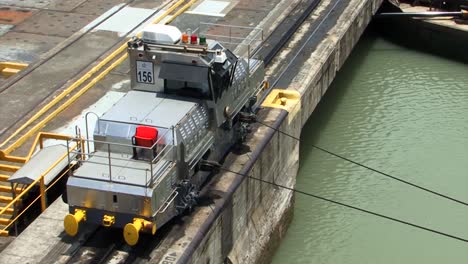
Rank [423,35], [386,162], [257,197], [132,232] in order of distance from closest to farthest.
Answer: [132,232]
[257,197]
[386,162]
[423,35]

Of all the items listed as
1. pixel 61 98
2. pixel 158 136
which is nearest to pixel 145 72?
pixel 158 136

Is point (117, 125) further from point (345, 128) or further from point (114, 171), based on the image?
point (345, 128)

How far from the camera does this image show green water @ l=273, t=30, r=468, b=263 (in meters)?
16.7

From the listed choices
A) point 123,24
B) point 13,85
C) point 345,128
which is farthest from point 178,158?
point 123,24

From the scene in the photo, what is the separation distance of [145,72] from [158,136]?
177 centimetres

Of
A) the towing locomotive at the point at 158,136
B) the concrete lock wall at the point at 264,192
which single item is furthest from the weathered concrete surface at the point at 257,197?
the towing locomotive at the point at 158,136

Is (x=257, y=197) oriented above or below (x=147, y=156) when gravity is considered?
below

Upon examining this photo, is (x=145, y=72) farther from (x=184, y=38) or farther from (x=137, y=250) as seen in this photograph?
(x=137, y=250)

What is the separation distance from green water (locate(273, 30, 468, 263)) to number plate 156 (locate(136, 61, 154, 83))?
5182 mm

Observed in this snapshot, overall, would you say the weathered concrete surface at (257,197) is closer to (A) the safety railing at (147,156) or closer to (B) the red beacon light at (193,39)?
(A) the safety railing at (147,156)

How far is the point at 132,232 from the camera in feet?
37.9

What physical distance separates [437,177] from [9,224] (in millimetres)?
10622

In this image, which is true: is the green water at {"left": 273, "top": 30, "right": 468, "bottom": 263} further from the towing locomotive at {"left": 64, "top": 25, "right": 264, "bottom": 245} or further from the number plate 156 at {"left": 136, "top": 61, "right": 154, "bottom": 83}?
the number plate 156 at {"left": 136, "top": 61, "right": 154, "bottom": 83}

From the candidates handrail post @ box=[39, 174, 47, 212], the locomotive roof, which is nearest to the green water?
the locomotive roof
